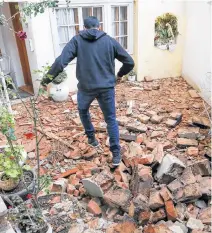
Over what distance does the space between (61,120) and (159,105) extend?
210 cm

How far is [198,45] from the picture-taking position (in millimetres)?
5820

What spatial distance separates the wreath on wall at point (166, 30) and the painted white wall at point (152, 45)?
0.11 metres

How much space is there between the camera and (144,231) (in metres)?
2.39

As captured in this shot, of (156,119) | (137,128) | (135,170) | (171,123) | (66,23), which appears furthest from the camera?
(66,23)

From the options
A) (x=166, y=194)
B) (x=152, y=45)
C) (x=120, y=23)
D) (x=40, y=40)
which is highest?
(x=120, y=23)

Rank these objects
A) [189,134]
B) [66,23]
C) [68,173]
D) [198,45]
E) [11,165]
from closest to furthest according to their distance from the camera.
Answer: [11,165], [68,173], [189,134], [66,23], [198,45]

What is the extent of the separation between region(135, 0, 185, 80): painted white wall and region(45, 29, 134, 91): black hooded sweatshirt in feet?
12.0

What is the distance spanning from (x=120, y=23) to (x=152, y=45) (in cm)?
104

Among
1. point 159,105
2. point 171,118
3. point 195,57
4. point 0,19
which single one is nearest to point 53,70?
point 0,19

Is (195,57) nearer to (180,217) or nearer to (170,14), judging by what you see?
(170,14)

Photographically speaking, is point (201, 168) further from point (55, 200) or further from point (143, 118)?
point (55, 200)

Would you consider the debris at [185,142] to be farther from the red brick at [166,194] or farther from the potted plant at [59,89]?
the potted plant at [59,89]

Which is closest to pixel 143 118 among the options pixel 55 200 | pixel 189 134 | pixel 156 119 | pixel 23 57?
pixel 156 119

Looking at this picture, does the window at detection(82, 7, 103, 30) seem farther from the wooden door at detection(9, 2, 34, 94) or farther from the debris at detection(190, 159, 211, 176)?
the debris at detection(190, 159, 211, 176)
